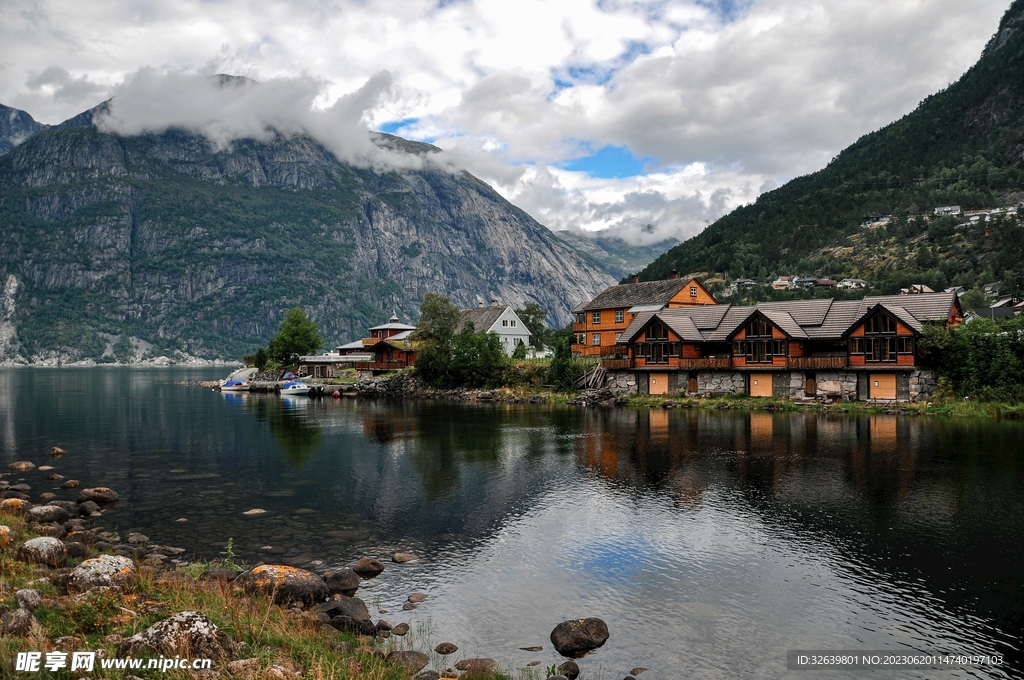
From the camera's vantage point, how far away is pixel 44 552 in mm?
18516

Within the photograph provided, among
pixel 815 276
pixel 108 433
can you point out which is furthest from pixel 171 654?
pixel 815 276

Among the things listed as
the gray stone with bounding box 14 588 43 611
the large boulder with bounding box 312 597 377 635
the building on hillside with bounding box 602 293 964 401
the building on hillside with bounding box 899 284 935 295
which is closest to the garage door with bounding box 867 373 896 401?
the building on hillside with bounding box 602 293 964 401

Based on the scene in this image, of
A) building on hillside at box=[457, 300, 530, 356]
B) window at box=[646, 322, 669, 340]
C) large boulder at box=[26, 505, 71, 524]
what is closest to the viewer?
large boulder at box=[26, 505, 71, 524]

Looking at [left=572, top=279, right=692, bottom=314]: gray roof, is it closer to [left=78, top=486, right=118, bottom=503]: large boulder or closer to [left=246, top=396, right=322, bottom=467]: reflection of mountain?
[left=246, top=396, right=322, bottom=467]: reflection of mountain

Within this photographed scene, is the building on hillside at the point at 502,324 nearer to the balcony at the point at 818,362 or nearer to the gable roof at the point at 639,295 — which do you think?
the gable roof at the point at 639,295

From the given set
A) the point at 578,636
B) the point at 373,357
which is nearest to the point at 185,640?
the point at 578,636

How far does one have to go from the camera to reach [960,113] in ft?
582

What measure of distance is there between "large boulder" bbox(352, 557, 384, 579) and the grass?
12.8ft

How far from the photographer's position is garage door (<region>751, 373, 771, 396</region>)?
65.2 m

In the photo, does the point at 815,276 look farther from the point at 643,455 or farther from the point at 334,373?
the point at 643,455

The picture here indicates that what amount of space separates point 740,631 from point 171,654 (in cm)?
1306

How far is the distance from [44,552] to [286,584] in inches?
279

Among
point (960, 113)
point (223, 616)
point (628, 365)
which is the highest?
point (960, 113)

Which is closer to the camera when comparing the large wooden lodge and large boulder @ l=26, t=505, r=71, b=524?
large boulder @ l=26, t=505, r=71, b=524
